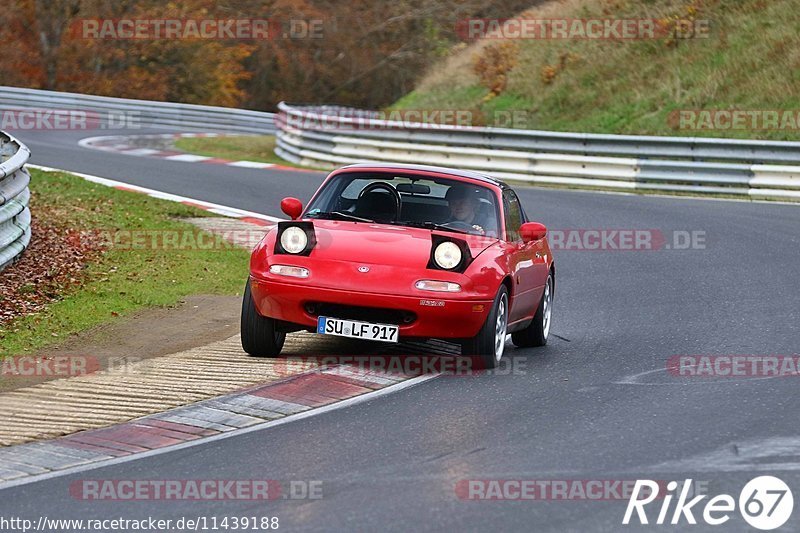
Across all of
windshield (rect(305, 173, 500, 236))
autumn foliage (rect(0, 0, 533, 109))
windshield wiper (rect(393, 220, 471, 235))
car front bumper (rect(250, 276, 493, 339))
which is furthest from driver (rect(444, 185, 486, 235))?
autumn foliage (rect(0, 0, 533, 109))

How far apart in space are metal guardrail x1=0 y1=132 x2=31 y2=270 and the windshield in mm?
3489

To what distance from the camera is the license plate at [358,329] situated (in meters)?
8.80

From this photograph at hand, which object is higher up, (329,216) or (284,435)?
(329,216)

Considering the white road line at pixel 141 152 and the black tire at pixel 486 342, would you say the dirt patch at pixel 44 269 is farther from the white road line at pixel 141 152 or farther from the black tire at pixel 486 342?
the white road line at pixel 141 152

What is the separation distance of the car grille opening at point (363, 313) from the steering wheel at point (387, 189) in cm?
113

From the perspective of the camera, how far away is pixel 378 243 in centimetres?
914

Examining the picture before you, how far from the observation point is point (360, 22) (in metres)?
55.6

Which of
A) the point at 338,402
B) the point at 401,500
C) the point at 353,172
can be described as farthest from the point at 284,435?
the point at 353,172

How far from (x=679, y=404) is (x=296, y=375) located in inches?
98.6

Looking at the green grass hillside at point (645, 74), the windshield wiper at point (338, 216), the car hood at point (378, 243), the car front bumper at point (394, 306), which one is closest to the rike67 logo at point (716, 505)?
the car front bumper at point (394, 306)

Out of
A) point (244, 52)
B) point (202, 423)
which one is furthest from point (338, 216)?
point (244, 52)

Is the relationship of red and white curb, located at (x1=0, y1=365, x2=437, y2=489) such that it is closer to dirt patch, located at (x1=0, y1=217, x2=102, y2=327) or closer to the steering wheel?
the steering wheel

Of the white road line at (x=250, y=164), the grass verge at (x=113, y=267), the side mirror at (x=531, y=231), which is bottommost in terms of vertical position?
the white road line at (x=250, y=164)

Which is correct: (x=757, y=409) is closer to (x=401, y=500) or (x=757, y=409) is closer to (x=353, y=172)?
(x=401, y=500)
